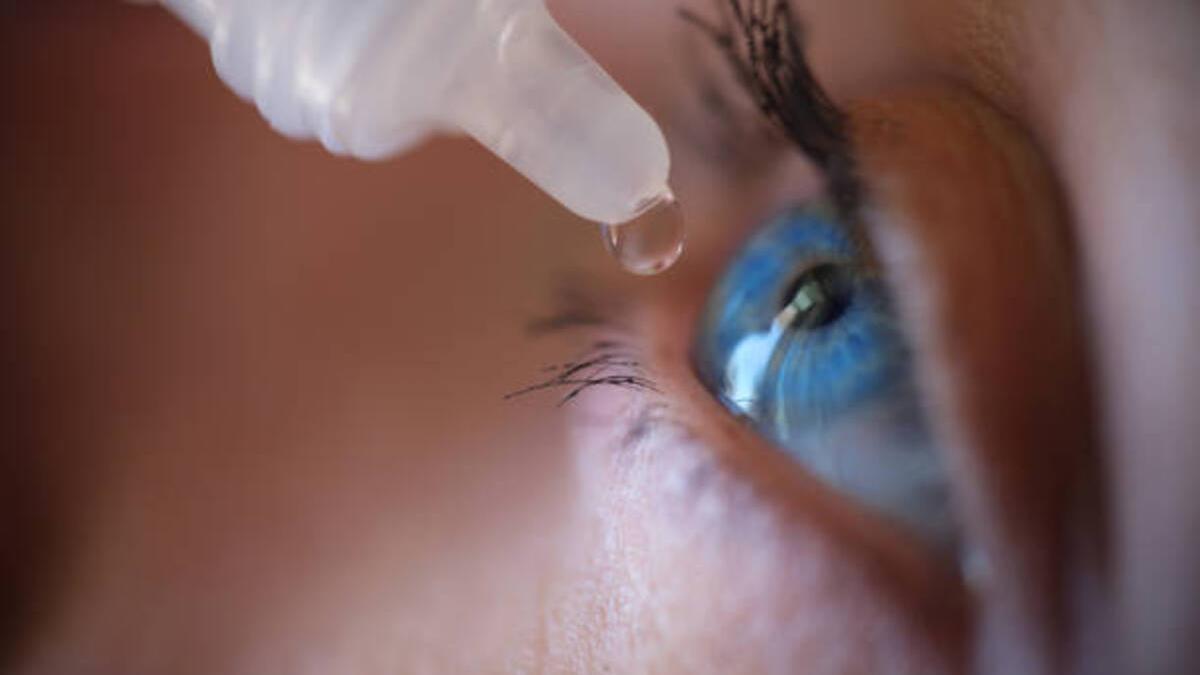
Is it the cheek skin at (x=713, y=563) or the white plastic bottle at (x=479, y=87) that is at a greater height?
the white plastic bottle at (x=479, y=87)

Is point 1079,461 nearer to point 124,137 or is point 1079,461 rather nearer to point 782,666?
point 782,666

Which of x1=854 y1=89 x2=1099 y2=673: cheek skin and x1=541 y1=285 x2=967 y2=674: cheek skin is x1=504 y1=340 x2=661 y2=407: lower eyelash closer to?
x1=541 y1=285 x2=967 y2=674: cheek skin

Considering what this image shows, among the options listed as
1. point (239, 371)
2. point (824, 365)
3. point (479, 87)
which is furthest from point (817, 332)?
point (239, 371)

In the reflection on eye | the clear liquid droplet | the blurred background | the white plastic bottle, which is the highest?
the white plastic bottle

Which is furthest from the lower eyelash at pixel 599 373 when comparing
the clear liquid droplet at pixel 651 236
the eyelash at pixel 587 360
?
the clear liquid droplet at pixel 651 236

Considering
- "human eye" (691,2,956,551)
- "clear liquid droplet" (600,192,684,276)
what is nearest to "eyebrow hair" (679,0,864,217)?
"human eye" (691,2,956,551)

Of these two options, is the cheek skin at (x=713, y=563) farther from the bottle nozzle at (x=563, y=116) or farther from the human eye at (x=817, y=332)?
the bottle nozzle at (x=563, y=116)
